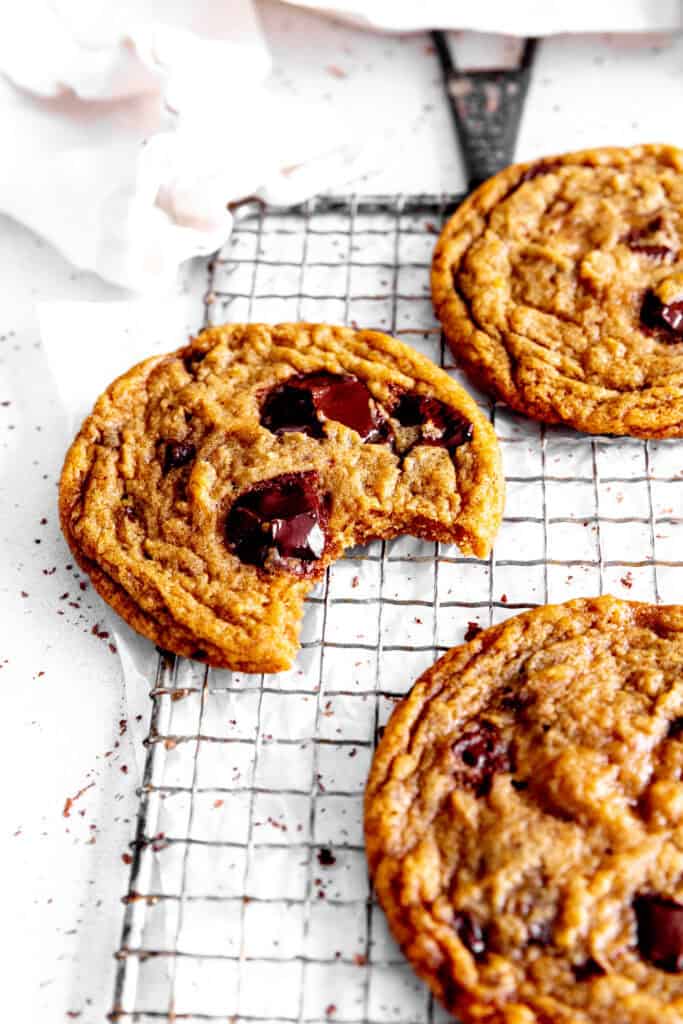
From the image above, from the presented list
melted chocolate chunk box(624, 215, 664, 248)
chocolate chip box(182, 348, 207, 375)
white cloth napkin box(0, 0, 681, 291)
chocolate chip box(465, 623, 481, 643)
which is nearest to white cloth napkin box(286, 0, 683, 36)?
white cloth napkin box(0, 0, 681, 291)

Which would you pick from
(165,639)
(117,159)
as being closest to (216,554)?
(165,639)

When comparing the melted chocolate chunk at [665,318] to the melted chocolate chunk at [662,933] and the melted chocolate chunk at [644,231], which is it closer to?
the melted chocolate chunk at [644,231]

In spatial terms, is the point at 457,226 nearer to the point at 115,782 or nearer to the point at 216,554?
the point at 216,554

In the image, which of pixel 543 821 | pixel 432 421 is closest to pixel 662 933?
pixel 543 821

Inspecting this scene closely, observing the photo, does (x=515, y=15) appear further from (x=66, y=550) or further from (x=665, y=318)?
(x=66, y=550)

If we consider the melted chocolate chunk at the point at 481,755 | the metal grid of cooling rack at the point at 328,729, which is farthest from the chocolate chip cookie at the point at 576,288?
the melted chocolate chunk at the point at 481,755
